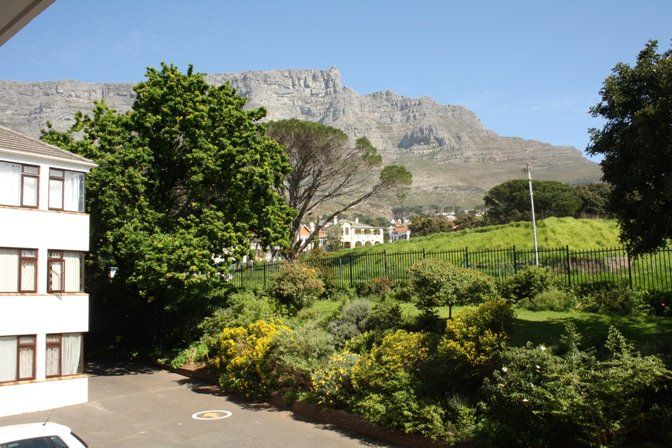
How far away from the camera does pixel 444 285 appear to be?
47.1 ft

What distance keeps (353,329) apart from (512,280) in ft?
21.2

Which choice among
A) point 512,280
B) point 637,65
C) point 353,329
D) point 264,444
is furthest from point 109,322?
point 637,65

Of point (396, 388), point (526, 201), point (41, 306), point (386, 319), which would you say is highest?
point (526, 201)

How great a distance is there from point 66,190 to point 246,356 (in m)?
8.24

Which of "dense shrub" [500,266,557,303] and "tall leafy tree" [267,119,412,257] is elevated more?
"tall leafy tree" [267,119,412,257]

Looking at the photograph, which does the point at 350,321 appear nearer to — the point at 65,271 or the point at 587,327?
the point at 587,327

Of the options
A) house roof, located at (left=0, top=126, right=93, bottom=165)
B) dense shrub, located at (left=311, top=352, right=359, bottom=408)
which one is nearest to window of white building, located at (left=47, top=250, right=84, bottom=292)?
house roof, located at (left=0, top=126, right=93, bottom=165)

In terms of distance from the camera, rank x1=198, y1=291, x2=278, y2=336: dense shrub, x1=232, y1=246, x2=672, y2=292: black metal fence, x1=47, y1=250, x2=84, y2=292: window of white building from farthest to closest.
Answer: x1=198, y1=291, x2=278, y2=336: dense shrub, x1=232, y1=246, x2=672, y2=292: black metal fence, x1=47, y1=250, x2=84, y2=292: window of white building

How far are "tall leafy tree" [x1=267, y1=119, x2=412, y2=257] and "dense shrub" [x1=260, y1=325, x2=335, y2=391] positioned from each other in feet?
67.0

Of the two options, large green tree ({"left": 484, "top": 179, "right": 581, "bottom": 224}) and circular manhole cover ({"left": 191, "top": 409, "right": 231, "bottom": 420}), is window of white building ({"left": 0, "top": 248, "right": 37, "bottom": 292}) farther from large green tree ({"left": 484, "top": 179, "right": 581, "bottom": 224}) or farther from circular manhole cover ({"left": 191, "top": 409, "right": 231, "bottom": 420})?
large green tree ({"left": 484, "top": 179, "right": 581, "bottom": 224})

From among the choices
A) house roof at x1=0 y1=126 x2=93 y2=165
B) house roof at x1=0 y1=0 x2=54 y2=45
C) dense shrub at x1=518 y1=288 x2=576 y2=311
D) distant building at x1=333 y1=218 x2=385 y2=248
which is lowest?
dense shrub at x1=518 y1=288 x2=576 y2=311

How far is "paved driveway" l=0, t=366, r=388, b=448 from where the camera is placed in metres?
11.6

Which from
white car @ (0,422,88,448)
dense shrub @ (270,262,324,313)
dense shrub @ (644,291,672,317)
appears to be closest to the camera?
white car @ (0,422,88,448)

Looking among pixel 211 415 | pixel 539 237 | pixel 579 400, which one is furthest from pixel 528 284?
pixel 539 237
